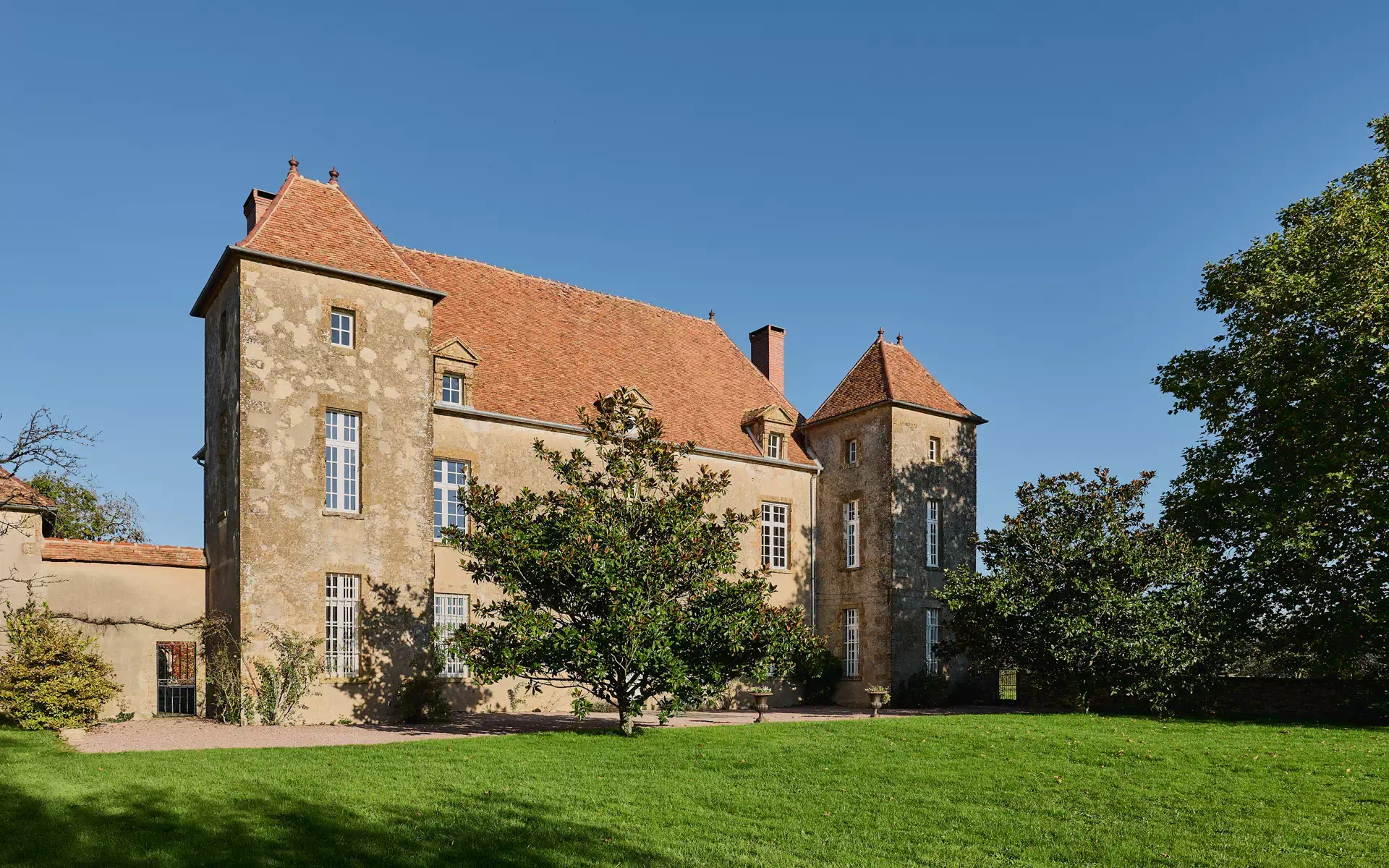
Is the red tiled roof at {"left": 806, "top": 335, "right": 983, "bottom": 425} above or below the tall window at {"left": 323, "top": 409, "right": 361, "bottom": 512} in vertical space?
above

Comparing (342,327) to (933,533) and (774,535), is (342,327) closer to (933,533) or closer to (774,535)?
(774,535)

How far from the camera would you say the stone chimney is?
77.1 ft

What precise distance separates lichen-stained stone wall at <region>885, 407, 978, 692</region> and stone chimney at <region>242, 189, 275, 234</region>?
1723 cm

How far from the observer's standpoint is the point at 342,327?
21562mm

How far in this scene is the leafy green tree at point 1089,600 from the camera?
74.2ft

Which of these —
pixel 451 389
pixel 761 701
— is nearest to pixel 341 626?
pixel 451 389

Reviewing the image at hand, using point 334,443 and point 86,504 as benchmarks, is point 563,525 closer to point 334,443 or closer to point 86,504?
point 334,443

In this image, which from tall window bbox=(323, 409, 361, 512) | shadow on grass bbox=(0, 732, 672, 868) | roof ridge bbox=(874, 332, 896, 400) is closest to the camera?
shadow on grass bbox=(0, 732, 672, 868)

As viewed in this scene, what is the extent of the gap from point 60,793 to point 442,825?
179 inches

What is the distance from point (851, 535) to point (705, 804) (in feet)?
61.5

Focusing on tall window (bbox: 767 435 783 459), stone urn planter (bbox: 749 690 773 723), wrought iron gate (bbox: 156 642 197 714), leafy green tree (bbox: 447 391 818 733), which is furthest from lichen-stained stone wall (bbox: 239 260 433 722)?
tall window (bbox: 767 435 783 459)

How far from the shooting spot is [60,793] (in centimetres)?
1093

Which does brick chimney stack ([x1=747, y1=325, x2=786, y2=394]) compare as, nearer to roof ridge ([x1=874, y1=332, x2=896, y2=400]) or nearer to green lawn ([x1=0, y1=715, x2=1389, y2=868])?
roof ridge ([x1=874, y1=332, x2=896, y2=400])

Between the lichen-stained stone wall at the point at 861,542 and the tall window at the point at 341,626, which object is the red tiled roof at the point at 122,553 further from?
the lichen-stained stone wall at the point at 861,542
